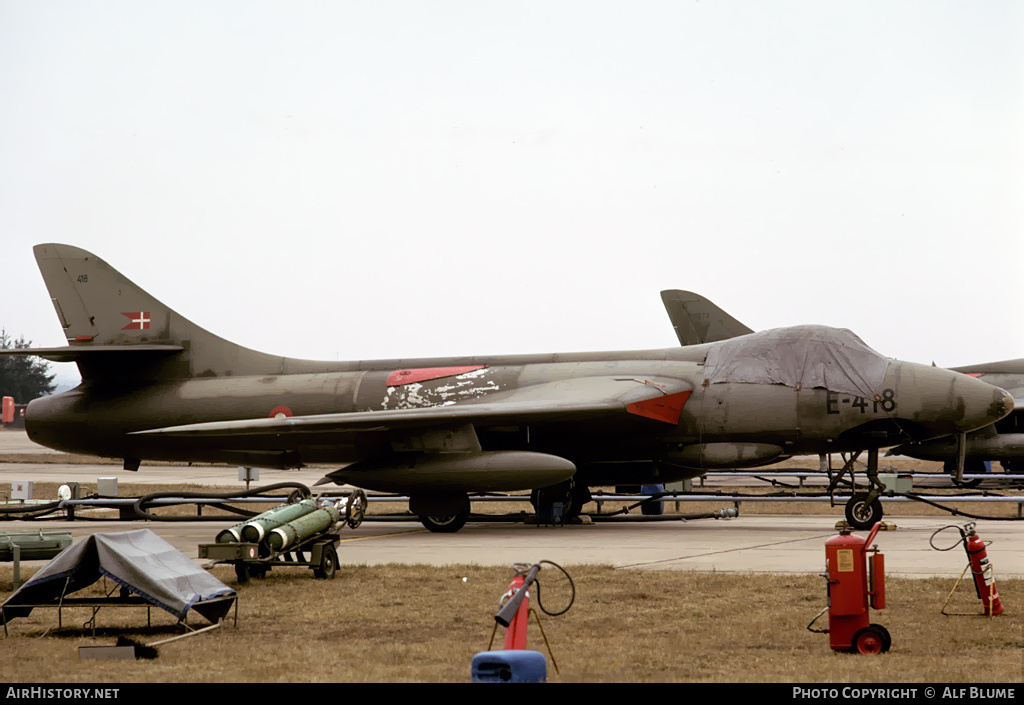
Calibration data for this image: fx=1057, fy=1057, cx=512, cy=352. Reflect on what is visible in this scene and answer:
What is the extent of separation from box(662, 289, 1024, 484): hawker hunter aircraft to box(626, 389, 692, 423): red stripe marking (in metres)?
9.85

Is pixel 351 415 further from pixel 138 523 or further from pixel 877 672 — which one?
pixel 877 672

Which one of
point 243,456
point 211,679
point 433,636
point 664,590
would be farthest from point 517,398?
point 211,679

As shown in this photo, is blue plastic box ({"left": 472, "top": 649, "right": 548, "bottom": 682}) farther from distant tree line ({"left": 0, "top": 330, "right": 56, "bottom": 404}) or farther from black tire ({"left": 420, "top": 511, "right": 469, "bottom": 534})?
distant tree line ({"left": 0, "top": 330, "right": 56, "bottom": 404})

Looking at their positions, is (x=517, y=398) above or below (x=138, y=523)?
above

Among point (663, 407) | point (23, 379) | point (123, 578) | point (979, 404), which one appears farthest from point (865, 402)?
point (23, 379)

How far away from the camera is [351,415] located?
15.8 meters

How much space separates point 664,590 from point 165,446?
37.5 feet

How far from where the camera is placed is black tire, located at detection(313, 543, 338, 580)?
423 inches

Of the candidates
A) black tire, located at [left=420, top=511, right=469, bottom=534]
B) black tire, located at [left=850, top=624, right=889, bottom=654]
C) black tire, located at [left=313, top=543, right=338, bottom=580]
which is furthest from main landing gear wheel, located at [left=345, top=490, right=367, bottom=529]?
black tire, located at [left=850, top=624, right=889, bottom=654]

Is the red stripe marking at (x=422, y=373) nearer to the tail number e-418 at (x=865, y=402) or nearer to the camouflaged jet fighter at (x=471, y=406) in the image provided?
the camouflaged jet fighter at (x=471, y=406)

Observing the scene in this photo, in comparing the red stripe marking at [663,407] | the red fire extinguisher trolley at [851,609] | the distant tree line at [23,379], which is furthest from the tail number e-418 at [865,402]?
the distant tree line at [23,379]

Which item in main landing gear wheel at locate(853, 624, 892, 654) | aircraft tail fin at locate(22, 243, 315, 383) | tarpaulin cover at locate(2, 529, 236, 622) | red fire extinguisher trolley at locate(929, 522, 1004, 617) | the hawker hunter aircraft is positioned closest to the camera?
main landing gear wheel at locate(853, 624, 892, 654)

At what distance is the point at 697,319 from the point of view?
2695 cm
